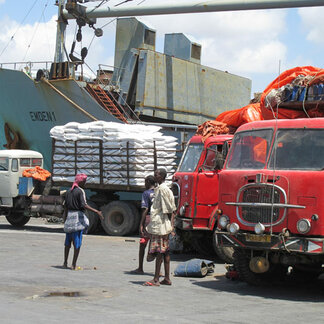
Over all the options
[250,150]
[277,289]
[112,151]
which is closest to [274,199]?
[250,150]

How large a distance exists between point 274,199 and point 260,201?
0.23 meters

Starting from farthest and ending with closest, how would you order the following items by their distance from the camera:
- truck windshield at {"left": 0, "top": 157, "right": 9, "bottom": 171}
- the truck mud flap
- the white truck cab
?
truck windshield at {"left": 0, "top": 157, "right": 9, "bottom": 171} < the white truck cab < the truck mud flap

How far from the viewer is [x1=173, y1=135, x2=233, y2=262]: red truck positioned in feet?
44.5

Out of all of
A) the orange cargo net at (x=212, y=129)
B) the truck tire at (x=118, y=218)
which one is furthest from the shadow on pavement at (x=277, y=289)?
the truck tire at (x=118, y=218)

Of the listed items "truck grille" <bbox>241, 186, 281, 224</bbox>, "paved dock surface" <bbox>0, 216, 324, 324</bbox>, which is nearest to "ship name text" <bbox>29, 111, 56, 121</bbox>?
"paved dock surface" <bbox>0, 216, 324, 324</bbox>

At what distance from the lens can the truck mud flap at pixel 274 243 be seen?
9188mm

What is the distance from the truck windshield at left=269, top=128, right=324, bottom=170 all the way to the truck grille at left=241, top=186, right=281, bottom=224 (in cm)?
45

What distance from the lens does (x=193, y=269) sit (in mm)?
11398

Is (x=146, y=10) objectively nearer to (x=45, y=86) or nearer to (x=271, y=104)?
(x=45, y=86)

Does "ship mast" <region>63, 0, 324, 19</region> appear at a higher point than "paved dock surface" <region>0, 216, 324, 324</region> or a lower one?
higher

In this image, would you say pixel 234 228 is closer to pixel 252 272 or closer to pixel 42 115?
pixel 252 272

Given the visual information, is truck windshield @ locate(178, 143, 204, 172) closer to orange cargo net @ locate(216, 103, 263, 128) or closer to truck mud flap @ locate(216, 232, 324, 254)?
orange cargo net @ locate(216, 103, 263, 128)

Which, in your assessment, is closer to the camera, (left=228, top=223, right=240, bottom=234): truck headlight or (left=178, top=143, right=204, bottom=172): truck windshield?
(left=228, top=223, right=240, bottom=234): truck headlight

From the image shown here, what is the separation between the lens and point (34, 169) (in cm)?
2061
